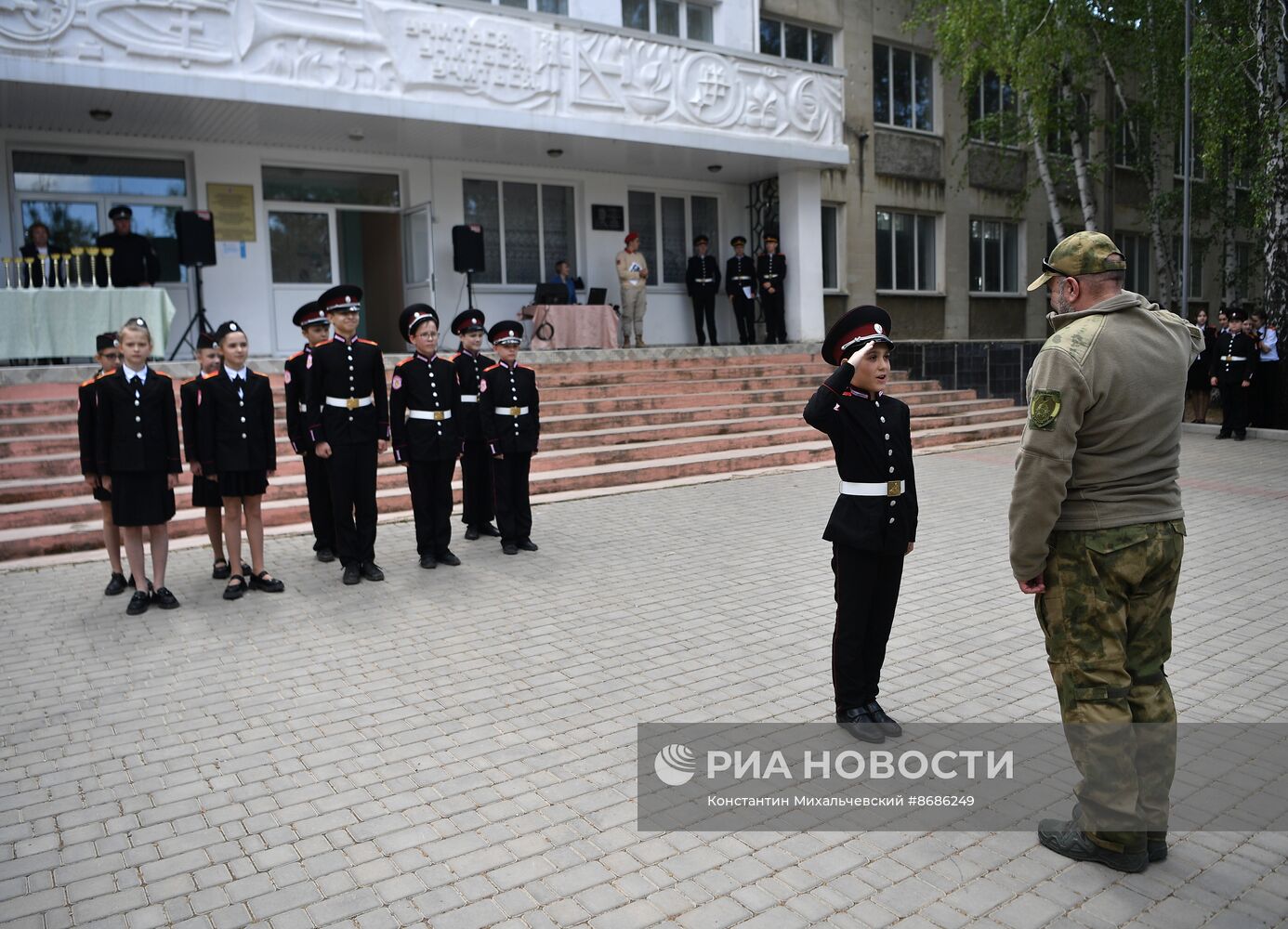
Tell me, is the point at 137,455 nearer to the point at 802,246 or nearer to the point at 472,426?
the point at 472,426

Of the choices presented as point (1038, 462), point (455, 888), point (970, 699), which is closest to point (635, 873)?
point (455, 888)

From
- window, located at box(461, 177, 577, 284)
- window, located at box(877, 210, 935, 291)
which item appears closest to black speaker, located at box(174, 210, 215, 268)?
window, located at box(461, 177, 577, 284)

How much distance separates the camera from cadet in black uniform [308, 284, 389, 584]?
766cm

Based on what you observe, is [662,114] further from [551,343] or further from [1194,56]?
[1194,56]

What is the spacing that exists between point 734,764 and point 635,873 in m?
0.97

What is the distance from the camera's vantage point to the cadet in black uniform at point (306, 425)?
783 centimetres

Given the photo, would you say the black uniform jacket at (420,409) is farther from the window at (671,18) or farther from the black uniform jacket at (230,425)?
the window at (671,18)

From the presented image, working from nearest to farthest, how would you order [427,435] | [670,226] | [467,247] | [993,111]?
[427,435] < [467,247] < [670,226] < [993,111]

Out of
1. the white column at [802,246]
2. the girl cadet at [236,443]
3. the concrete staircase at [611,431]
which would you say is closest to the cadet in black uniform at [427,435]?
the girl cadet at [236,443]

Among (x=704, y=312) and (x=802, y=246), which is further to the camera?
(x=704, y=312)

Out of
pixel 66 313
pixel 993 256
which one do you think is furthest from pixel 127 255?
pixel 993 256

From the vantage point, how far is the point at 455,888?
3359mm

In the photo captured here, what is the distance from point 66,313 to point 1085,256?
12.3 meters

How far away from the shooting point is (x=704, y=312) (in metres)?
19.6
